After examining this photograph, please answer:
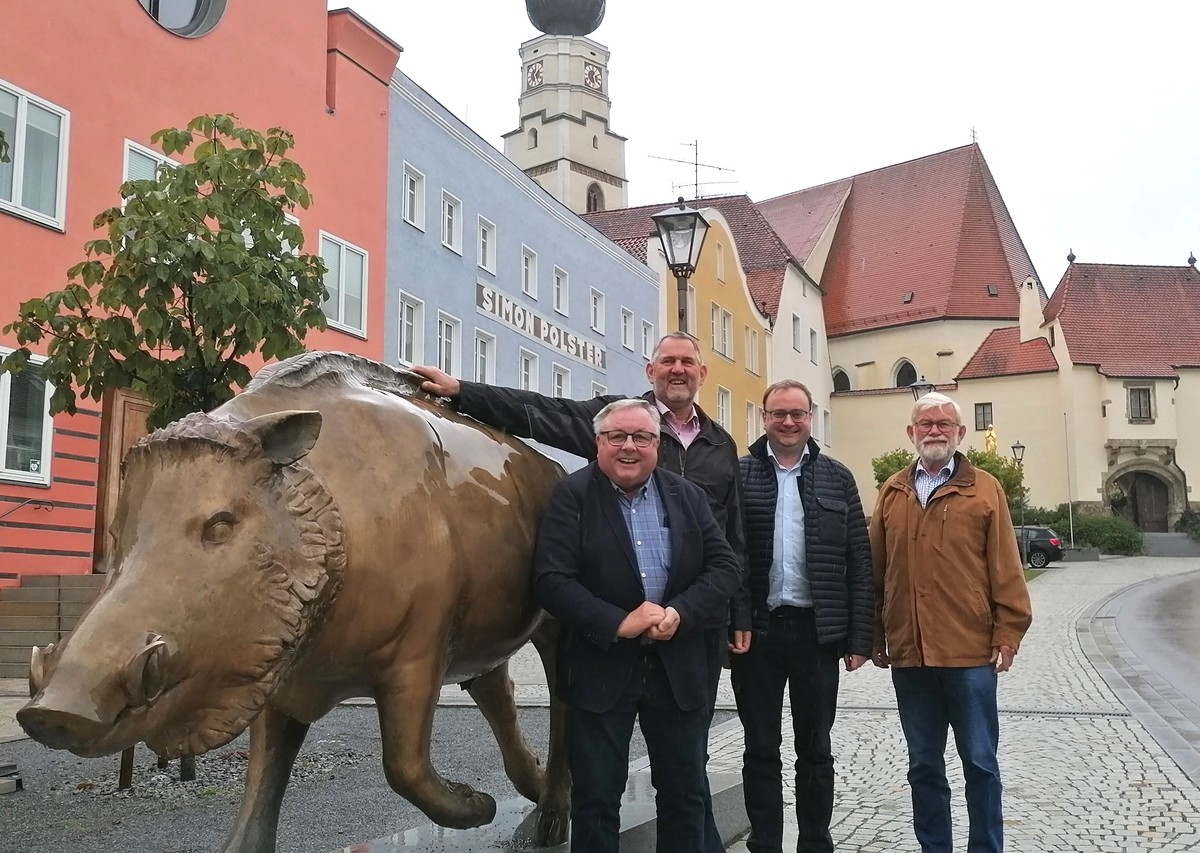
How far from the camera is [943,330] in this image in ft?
180

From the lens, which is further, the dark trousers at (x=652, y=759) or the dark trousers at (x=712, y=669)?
the dark trousers at (x=712, y=669)

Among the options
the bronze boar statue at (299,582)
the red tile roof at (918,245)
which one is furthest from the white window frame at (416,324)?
the red tile roof at (918,245)

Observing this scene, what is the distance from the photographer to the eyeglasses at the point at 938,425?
4758 mm

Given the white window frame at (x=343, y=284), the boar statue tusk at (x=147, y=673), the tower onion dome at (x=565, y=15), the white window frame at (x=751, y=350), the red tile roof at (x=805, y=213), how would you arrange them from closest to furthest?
the boar statue tusk at (x=147, y=673) < the white window frame at (x=343, y=284) < the white window frame at (x=751, y=350) < the red tile roof at (x=805, y=213) < the tower onion dome at (x=565, y=15)

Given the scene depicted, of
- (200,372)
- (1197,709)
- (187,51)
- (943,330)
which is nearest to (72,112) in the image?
(187,51)

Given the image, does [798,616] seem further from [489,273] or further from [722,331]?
[722,331]

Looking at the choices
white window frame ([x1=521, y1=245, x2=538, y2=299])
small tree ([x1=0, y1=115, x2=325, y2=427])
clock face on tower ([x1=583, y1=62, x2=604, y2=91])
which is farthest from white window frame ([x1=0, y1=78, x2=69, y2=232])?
clock face on tower ([x1=583, y1=62, x2=604, y2=91])

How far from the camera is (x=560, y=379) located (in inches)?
998

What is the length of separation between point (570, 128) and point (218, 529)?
2521 inches

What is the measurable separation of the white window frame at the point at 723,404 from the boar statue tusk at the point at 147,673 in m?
32.3

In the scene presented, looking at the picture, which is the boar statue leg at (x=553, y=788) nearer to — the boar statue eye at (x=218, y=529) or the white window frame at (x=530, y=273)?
the boar statue eye at (x=218, y=529)

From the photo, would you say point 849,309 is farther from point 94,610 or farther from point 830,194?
point 94,610

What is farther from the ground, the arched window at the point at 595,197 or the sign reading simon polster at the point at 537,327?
the arched window at the point at 595,197

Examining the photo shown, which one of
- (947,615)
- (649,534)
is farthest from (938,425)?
(649,534)
